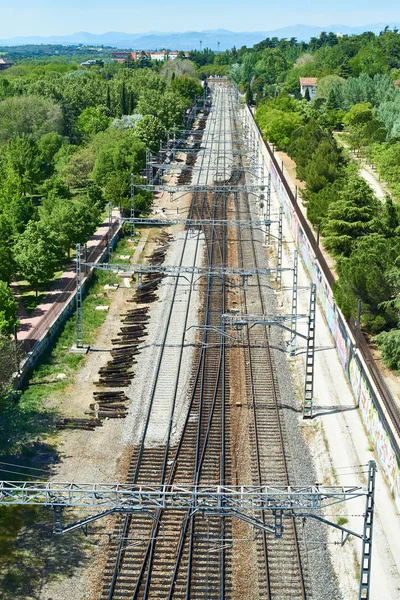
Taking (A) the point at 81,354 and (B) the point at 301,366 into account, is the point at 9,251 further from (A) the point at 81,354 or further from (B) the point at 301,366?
(B) the point at 301,366

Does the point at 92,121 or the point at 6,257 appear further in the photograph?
the point at 92,121

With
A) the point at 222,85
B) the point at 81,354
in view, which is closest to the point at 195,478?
the point at 81,354

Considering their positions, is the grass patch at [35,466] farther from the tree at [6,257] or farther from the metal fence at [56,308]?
the tree at [6,257]

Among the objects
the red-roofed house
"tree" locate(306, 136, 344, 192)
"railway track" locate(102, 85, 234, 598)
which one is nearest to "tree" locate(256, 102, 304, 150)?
"tree" locate(306, 136, 344, 192)

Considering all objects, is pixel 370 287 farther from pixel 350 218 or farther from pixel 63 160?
pixel 63 160

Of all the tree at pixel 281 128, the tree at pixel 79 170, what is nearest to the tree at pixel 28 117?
the tree at pixel 79 170

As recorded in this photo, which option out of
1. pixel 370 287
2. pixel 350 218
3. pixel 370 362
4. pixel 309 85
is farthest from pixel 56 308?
pixel 309 85
